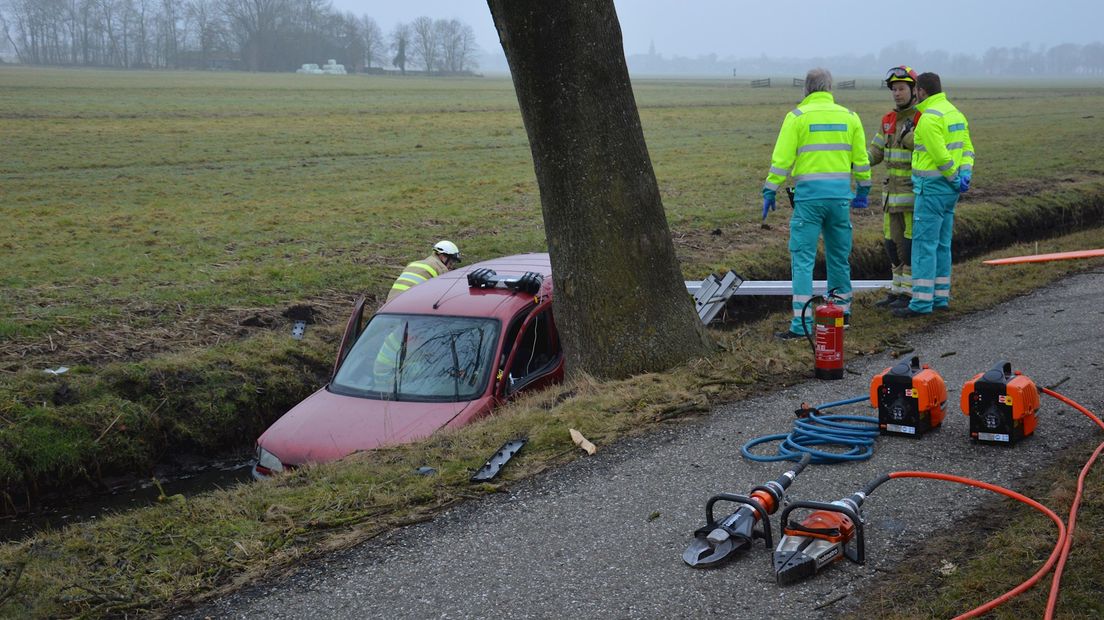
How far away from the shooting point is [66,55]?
181250 mm

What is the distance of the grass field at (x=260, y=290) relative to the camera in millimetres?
6035

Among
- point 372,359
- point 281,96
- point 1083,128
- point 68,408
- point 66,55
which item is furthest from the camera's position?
point 66,55

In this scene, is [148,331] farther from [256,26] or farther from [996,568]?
[256,26]

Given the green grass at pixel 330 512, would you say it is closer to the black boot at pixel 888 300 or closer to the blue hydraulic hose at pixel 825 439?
the blue hydraulic hose at pixel 825 439


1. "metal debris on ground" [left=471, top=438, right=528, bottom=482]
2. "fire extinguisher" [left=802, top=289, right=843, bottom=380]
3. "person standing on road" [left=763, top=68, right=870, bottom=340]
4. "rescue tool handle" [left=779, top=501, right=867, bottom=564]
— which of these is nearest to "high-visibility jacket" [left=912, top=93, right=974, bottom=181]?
"person standing on road" [left=763, top=68, right=870, bottom=340]

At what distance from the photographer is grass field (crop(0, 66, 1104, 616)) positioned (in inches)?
238

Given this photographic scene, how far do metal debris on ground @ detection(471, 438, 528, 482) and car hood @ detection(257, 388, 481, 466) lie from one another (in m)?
1.11

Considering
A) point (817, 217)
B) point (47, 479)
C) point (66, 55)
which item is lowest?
point (47, 479)

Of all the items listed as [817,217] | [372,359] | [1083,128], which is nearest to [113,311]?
[372,359]

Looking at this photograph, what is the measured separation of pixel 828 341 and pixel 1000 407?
79.4 inches

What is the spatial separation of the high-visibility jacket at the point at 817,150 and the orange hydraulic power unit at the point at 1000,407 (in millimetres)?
3729

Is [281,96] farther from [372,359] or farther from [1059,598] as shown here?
[1059,598]

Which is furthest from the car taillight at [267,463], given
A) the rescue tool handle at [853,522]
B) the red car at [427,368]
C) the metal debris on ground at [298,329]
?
the rescue tool handle at [853,522]

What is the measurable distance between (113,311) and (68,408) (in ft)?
9.13
